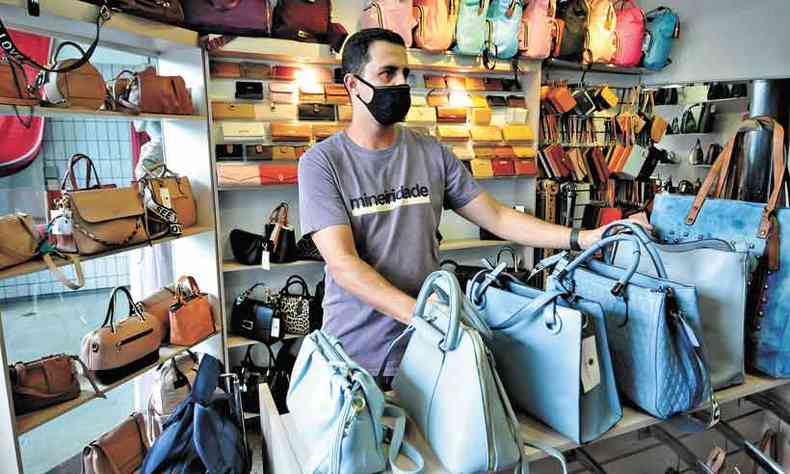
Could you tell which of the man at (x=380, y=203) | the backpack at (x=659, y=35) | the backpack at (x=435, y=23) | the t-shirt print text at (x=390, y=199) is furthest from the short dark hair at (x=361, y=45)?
the backpack at (x=659, y=35)

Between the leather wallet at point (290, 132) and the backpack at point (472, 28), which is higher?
the backpack at point (472, 28)

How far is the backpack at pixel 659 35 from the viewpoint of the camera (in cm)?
427

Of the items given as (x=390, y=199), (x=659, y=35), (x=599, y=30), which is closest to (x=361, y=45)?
(x=390, y=199)

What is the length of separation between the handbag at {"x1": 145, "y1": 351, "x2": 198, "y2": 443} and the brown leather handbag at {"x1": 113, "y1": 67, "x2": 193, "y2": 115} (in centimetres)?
126

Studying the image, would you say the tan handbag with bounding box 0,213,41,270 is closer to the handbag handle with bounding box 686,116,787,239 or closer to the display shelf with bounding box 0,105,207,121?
the display shelf with bounding box 0,105,207,121

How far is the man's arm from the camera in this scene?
1.22 m

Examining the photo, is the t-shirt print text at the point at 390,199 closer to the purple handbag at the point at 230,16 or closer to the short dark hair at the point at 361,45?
the short dark hair at the point at 361,45

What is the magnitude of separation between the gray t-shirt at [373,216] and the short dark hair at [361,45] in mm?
282

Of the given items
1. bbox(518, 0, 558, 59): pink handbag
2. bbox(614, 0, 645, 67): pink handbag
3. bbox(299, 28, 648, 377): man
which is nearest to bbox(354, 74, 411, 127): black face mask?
bbox(299, 28, 648, 377): man

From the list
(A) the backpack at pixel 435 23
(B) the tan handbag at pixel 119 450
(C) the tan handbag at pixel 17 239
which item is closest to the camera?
(C) the tan handbag at pixel 17 239

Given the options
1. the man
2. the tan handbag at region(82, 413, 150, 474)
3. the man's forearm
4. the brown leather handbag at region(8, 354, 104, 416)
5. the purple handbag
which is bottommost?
the tan handbag at region(82, 413, 150, 474)

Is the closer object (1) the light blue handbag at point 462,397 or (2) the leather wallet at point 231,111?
(1) the light blue handbag at point 462,397

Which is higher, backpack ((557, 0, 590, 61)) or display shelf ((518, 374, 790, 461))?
backpack ((557, 0, 590, 61))

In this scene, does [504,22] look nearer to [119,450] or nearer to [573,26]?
[573,26]
